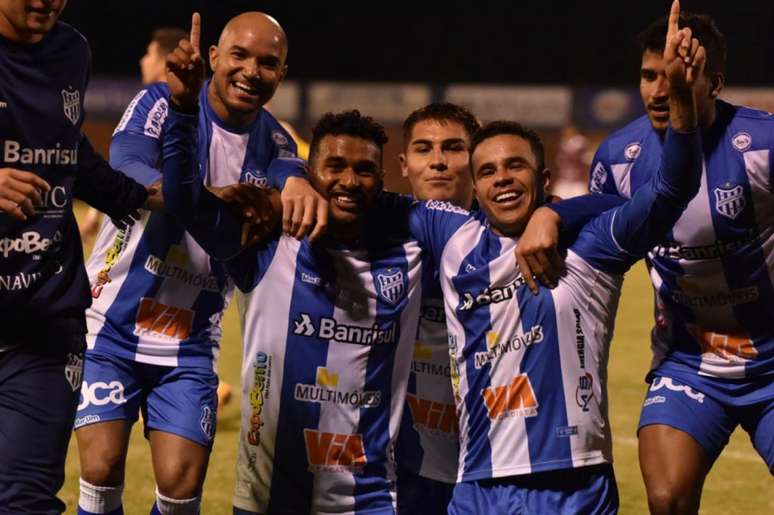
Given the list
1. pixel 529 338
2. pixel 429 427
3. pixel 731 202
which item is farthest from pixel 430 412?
pixel 731 202

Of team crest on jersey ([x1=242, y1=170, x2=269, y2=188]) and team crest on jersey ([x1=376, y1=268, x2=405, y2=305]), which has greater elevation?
team crest on jersey ([x1=242, y1=170, x2=269, y2=188])

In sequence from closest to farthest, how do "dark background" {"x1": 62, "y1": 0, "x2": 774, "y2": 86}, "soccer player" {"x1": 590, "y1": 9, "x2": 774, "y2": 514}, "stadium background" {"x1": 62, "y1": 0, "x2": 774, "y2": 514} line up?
"soccer player" {"x1": 590, "y1": 9, "x2": 774, "y2": 514}
"stadium background" {"x1": 62, "y1": 0, "x2": 774, "y2": 514}
"dark background" {"x1": 62, "y1": 0, "x2": 774, "y2": 86}

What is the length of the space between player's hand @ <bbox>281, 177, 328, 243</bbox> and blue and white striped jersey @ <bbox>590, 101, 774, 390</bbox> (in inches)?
56.6

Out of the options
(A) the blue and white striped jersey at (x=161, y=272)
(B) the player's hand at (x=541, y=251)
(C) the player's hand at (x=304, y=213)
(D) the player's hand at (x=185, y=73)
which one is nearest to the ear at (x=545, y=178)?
(B) the player's hand at (x=541, y=251)

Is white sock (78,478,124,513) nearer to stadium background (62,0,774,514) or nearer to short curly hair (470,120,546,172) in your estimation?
short curly hair (470,120,546,172)

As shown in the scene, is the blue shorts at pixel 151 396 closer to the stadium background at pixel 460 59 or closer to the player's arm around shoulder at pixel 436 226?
the player's arm around shoulder at pixel 436 226

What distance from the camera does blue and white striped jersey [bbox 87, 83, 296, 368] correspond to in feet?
17.3

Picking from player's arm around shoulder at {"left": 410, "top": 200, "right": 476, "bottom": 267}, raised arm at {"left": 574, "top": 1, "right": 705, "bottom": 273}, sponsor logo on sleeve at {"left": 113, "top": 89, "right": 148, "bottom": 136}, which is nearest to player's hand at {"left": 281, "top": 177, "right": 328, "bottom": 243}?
player's arm around shoulder at {"left": 410, "top": 200, "right": 476, "bottom": 267}

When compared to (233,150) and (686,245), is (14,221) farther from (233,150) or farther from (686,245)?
(686,245)

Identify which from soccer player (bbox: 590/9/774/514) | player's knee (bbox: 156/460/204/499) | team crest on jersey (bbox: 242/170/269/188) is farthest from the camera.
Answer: team crest on jersey (bbox: 242/170/269/188)

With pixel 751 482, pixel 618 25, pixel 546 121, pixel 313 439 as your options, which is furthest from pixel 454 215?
pixel 618 25

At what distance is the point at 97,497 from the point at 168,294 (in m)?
0.88

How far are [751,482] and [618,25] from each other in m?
18.8

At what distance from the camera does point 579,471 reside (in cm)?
423
